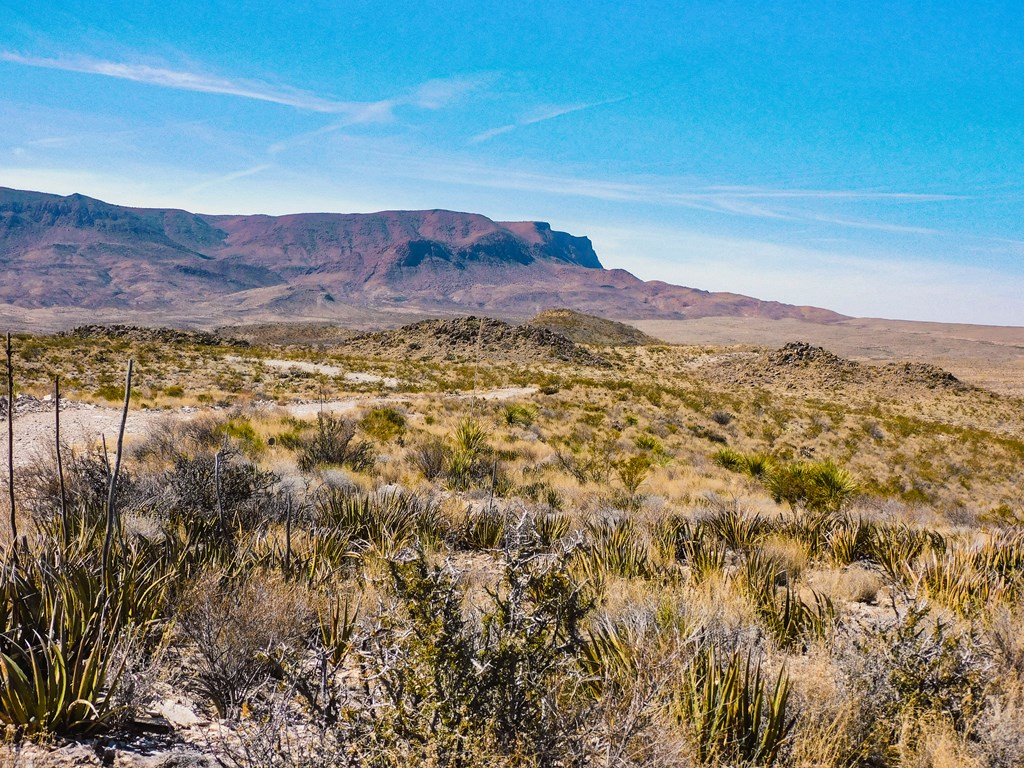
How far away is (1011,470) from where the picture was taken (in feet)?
66.6

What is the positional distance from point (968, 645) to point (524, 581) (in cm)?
277

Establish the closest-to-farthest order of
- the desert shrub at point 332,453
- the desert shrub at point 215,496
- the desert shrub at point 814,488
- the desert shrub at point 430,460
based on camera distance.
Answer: the desert shrub at point 215,496 < the desert shrub at point 332,453 < the desert shrub at point 430,460 < the desert shrub at point 814,488

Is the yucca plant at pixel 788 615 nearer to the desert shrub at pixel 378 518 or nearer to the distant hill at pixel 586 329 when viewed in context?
the desert shrub at pixel 378 518

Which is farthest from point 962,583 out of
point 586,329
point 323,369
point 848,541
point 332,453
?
point 586,329

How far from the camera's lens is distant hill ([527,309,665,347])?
78375 mm

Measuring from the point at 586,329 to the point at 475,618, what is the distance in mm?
79184

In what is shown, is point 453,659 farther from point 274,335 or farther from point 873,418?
point 274,335

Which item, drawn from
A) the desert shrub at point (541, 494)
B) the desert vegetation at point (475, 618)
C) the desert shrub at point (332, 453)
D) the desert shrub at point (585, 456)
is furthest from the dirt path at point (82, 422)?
the desert shrub at point (541, 494)

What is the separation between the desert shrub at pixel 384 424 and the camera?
14366 millimetres

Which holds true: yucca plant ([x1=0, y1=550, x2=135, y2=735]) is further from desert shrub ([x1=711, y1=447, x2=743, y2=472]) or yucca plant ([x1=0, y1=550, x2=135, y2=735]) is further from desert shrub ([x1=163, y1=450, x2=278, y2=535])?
desert shrub ([x1=711, y1=447, x2=743, y2=472])

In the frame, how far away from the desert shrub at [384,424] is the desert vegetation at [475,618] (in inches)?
58.0

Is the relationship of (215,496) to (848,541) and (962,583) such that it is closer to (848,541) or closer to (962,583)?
(962,583)

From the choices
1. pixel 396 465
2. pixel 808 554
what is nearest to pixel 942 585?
pixel 808 554

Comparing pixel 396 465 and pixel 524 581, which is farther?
pixel 396 465
